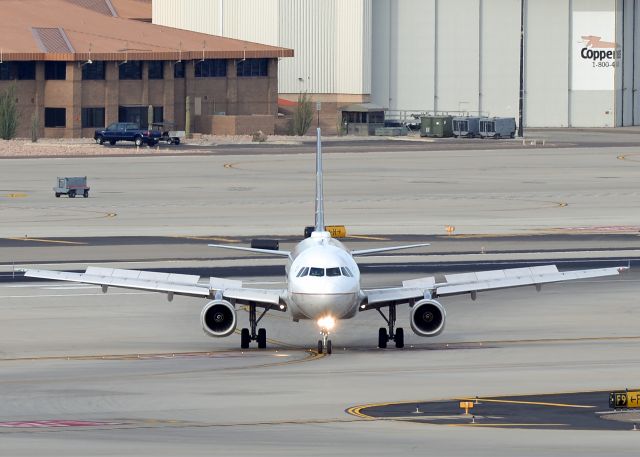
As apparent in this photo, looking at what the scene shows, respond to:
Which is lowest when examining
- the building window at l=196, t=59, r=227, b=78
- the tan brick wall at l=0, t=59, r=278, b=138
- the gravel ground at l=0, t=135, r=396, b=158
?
the gravel ground at l=0, t=135, r=396, b=158

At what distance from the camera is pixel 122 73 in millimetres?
174250

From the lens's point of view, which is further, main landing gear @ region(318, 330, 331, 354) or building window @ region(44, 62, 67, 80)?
building window @ region(44, 62, 67, 80)

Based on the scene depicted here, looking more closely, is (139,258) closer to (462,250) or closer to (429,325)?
(462,250)

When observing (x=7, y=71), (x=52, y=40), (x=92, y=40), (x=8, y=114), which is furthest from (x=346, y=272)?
(x=92, y=40)

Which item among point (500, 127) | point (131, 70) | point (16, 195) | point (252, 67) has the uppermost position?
point (252, 67)

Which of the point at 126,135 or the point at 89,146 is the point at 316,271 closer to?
the point at 89,146

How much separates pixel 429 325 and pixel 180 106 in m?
136

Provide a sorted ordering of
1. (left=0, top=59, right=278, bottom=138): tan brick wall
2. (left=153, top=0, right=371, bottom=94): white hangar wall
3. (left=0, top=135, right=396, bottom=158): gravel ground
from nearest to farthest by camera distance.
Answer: (left=0, top=135, right=396, bottom=158): gravel ground
(left=0, top=59, right=278, bottom=138): tan brick wall
(left=153, top=0, right=371, bottom=94): white hangar wall

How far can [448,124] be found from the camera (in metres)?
188

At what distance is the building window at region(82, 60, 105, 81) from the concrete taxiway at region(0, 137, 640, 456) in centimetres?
5862

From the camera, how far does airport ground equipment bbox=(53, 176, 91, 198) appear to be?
362 ft

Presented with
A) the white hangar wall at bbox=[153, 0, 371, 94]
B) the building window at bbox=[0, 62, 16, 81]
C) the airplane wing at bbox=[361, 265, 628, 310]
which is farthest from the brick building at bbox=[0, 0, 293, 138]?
the airplane wing at bbox=[361, 265, 628, 310]

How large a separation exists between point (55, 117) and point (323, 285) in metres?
130

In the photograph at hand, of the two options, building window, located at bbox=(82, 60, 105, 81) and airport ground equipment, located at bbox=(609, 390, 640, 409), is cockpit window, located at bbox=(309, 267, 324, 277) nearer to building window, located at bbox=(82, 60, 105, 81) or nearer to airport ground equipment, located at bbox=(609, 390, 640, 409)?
airport ground equipment, located at bbox=(609, 390, 640, 409)
